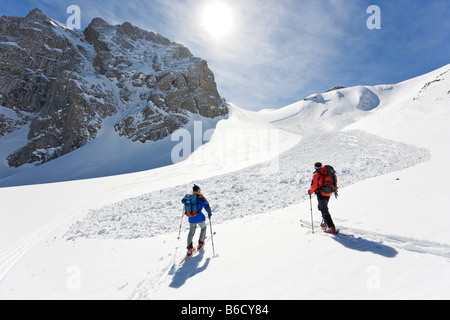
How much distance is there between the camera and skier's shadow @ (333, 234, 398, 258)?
4359 mm

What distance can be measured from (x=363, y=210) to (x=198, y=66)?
77319 mm

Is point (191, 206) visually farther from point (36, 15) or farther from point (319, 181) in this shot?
point (36, 15)

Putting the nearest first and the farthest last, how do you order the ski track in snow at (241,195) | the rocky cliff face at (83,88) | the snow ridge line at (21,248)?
the snow ridge line at (21,248) < the ski track in snow at (241,195) < the rocky cliff face at (83,88)

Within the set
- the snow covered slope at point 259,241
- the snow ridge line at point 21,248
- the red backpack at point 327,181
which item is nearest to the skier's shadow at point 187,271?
the snow covered slope at point 259,241

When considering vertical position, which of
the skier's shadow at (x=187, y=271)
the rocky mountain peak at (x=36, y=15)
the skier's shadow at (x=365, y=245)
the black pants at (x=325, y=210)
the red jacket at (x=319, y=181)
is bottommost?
the skier's shadow at (x=187, y=271)

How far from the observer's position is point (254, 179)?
14836 millimetres

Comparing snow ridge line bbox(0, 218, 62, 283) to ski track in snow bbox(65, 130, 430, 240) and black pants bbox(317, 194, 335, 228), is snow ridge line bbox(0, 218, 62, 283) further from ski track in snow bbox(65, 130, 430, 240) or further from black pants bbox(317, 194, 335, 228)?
black pants bbox(317, 194, 335, 228)

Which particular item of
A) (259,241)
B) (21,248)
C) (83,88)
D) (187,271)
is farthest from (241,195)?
(83,88)

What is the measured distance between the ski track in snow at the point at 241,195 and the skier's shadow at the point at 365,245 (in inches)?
163

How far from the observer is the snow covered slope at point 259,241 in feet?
12.9

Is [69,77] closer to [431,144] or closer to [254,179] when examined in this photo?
[254,179]

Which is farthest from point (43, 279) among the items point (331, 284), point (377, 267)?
point (377, 267)

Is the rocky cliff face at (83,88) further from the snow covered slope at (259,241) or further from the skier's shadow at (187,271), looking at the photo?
the skier's shadow at (187,271)

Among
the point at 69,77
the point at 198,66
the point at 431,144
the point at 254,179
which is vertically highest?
the point at 198,66
